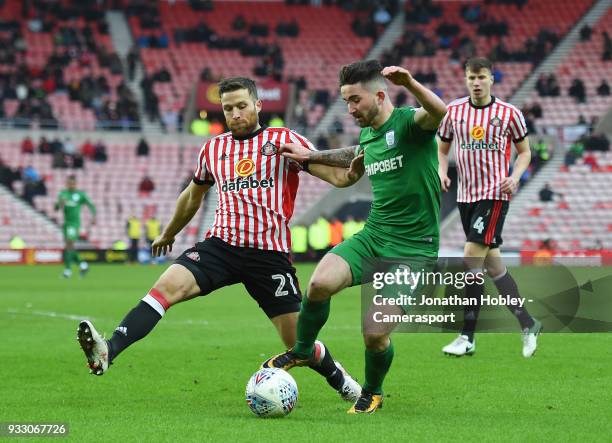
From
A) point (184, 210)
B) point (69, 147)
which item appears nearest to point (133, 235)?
point (69, 147)

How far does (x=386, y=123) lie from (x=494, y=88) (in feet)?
116

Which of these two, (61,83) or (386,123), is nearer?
(386,123)

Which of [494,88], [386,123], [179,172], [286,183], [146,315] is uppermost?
[386,123]

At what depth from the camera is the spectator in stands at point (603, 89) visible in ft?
133

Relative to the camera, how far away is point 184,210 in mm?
8203

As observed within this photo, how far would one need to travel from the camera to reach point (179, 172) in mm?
38906

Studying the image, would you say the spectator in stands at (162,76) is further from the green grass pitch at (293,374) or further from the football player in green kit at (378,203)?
the football player in green kit at (378,203)

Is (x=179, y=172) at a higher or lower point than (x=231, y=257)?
lower

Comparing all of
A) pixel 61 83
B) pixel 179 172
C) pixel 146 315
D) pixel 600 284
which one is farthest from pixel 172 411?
pixel 61 83

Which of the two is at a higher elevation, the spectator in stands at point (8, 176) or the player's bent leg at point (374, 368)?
the player's bent leg at point (374, 368)

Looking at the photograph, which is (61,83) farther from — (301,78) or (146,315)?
(146,315)

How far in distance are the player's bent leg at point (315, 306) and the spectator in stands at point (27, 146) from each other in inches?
1270

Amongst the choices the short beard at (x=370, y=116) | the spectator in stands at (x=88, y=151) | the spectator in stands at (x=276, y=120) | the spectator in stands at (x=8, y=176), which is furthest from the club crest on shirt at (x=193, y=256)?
the spectator in stands at (x=276, y=120)

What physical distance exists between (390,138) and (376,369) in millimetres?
1479
